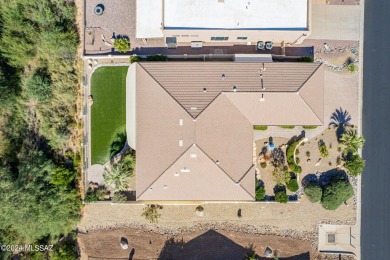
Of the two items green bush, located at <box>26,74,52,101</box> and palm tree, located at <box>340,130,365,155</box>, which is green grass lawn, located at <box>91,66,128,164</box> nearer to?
green bush, located at <box>26,74,52,101</box>

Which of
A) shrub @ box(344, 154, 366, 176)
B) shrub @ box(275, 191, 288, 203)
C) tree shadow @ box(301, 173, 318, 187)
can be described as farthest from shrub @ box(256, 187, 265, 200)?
shrub @ box(344, 154, 366, 176)

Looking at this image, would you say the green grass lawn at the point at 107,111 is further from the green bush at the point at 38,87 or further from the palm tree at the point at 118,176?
the green bush at the point at 38,87

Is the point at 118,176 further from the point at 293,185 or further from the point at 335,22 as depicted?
the point at 335,22

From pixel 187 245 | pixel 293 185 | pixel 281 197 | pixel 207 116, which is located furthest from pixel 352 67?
pixel 187 245

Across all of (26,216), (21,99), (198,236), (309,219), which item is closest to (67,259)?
(26,216)

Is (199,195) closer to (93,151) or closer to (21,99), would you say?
(93,151)

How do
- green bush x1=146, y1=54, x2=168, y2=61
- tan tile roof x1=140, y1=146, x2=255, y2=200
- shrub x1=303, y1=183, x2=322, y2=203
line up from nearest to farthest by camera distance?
tan tile roof x1=140, y1=146, x2=255, y2=200 < shrub x1=303, y1=183, x2=322, y2=203 < green bush x1=146, y1=54, x2=168, y2=61
